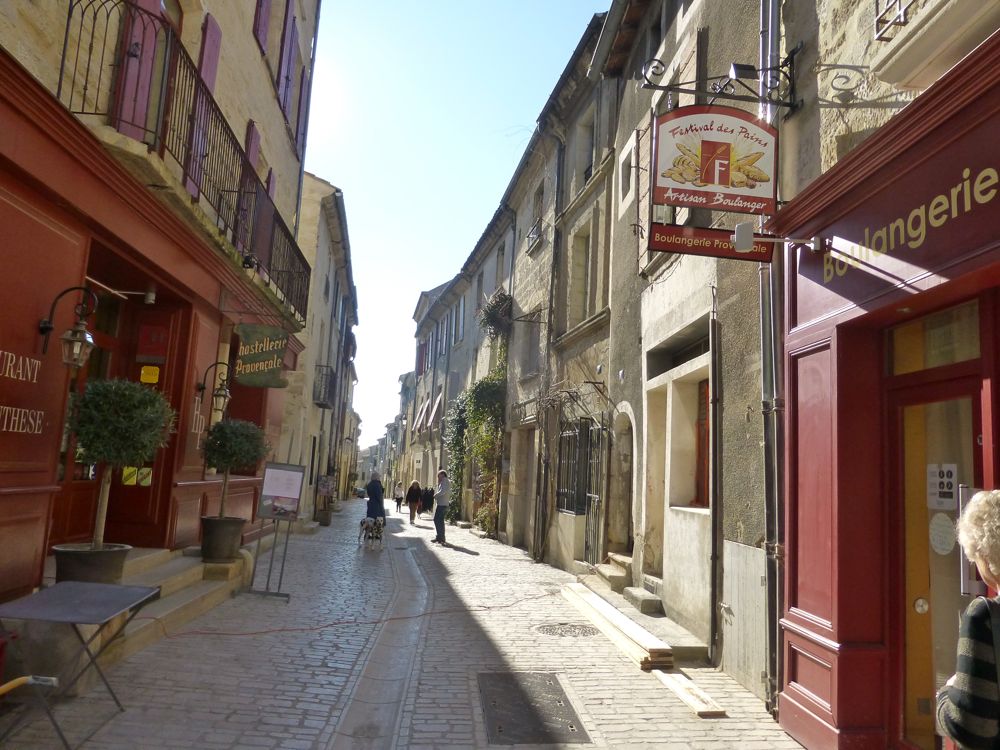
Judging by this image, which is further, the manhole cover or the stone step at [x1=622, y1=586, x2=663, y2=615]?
the stone step at [x1=622, y1=586, x2=663, y2=615]

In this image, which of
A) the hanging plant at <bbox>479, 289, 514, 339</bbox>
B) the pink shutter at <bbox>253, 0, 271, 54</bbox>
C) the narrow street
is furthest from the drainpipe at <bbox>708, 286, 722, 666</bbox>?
the hanging plant at <bbox>479, 289, 514, 339</bbox>

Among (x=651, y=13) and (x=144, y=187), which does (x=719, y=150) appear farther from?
(x=651, y=13)

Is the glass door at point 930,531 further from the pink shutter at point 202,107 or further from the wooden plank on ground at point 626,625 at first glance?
the pink shutter at point 202,107

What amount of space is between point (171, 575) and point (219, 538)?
0.98 m

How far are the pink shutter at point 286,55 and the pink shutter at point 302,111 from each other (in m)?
1.53

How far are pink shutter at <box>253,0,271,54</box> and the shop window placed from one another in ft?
31.3

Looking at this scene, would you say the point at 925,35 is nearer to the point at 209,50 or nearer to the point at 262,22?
the point at 209,50

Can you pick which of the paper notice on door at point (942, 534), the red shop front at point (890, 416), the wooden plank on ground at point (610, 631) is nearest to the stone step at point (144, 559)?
the wooden plank on ground at point (610, 631)

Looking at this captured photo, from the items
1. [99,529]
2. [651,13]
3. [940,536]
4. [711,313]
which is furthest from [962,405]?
[651,13]

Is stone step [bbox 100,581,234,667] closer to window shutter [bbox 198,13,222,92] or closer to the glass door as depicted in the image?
the glass door

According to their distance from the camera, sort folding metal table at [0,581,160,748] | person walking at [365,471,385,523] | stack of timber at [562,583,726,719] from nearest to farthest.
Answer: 1. folding metal table at [0,581,160,748]
2. stack of timber at [562,583,726,719]
3. person walking at [365,471,385,523]

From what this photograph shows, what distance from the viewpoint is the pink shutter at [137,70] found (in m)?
6.39

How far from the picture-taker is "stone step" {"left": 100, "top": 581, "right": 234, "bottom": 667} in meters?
5.32

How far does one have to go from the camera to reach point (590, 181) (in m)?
12.7
